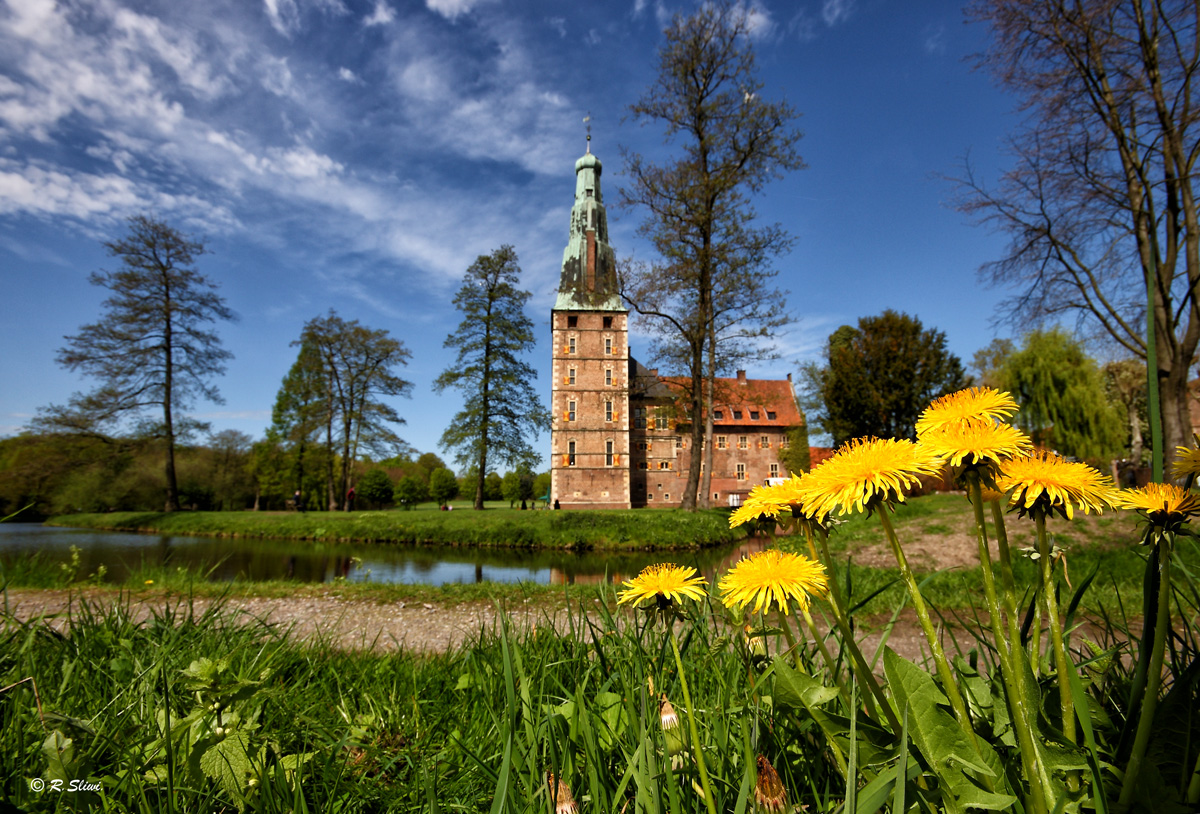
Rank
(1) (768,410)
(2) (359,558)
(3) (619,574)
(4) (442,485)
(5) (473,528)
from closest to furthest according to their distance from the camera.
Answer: (3) (619,574) → (2) (359,558) → (5) (473,528) → (1) (768,410) → (4) (442,485)

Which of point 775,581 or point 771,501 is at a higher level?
point 771,501

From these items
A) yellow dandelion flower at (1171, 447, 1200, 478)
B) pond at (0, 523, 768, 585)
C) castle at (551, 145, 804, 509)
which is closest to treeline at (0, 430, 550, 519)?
pond at (0, 523, 768, 585)

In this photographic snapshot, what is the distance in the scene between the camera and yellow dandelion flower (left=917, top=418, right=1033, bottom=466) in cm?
71

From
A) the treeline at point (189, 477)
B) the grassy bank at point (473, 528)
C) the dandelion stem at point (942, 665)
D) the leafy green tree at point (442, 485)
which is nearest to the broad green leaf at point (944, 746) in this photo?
the dandelion stem at point (942, 665)

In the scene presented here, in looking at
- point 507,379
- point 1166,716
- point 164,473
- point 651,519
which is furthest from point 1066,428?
point 164,473

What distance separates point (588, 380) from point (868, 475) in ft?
127

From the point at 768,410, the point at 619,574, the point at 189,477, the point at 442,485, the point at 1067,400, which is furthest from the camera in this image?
the point at 442,485

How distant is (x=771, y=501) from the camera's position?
3.04ft

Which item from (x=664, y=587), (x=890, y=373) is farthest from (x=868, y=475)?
(x=890, y=373)

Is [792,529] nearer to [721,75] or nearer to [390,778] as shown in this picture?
[390,778]

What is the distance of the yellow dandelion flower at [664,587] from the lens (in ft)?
2.92

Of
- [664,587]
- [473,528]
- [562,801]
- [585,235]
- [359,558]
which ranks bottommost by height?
[473,528]

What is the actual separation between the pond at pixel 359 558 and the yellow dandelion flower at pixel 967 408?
9.76m

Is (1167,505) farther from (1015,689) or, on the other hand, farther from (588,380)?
(588,380)
